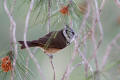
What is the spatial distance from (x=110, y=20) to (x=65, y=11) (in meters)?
3.17

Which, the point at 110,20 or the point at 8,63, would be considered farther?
the point at 110,20

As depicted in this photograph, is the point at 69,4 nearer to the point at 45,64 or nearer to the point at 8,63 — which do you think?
the point at 8,63

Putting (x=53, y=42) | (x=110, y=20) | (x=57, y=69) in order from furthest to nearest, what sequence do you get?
(x=110, y=20) → (x=57, y=69) → (x=53, y=42)

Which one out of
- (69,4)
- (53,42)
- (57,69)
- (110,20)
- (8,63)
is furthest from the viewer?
(110,20)

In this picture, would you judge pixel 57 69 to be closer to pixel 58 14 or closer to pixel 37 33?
pixel 37 33

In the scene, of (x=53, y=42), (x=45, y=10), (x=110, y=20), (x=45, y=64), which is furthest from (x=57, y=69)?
(x=45, y=10)

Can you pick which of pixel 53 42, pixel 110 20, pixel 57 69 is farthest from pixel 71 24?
pixel 110 20

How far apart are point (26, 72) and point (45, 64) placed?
3.02 meters

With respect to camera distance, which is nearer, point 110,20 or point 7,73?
point 7,73

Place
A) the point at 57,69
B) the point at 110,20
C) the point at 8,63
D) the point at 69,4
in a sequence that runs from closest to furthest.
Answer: the point at 8,63 → the point at 69,4 → the point at 57,69 → the point at 110,20

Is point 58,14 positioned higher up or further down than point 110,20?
higher up

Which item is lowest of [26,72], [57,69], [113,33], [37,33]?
[113,33]

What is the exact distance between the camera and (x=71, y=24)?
185cm

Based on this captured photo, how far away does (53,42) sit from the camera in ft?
8.95
